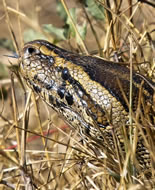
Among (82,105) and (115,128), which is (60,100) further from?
(115,128)

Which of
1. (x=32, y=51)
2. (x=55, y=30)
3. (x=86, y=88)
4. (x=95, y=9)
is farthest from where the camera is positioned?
(x=55, y=30)

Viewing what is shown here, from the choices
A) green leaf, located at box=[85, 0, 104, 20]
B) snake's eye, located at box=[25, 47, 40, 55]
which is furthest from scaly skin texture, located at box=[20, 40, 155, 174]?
green leaf, located at box=[85, 0, 104, 20]

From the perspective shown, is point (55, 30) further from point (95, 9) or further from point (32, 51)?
point (32, 51)

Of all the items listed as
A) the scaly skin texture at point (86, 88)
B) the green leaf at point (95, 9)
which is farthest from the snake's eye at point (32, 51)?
the green leaf at point (95, 9)

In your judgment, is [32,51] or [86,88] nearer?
[86,88]

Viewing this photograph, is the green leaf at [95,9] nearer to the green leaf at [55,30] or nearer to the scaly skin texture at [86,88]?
the green leaf at [55,30]

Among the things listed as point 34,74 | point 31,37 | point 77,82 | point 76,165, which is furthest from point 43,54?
point 31,37

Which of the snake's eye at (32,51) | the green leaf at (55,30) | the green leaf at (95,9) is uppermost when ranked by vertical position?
the green leaf at (95,9)

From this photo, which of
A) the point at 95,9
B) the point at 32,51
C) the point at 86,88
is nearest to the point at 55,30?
the point at 95,9
